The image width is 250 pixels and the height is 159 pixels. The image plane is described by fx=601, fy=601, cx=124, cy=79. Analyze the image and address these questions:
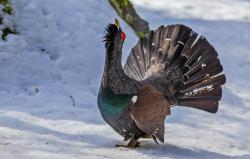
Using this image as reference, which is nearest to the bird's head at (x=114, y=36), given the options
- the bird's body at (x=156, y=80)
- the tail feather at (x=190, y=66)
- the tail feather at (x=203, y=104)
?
the bird's body at (x=156, y=80)

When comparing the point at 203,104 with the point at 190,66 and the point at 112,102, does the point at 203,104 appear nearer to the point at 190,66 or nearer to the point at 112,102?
the point at 190,66

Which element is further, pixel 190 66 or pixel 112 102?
pixel 190 66

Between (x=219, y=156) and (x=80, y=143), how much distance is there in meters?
1.52

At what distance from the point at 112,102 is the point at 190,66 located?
1245 millimetres

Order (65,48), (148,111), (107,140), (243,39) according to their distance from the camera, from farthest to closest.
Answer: (243,39), (65,48), (107,140), (148,111)

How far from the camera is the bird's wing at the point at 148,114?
6262mm

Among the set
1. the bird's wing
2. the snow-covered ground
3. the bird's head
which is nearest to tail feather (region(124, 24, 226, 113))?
the bird's wing

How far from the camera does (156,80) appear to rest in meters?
6.88

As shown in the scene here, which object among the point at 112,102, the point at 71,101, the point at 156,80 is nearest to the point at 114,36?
the point at 112,102

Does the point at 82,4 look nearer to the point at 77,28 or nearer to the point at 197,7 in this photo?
the point at 77,28

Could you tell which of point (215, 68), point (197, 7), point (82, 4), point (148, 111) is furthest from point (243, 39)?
point (148, 111)

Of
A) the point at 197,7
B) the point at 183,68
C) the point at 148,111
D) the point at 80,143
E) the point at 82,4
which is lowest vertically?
the point at 80,143

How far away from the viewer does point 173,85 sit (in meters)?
6.89

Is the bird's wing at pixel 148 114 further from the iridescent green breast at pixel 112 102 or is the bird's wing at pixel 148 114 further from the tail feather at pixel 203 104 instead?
the tail feather at pixel 203 104
